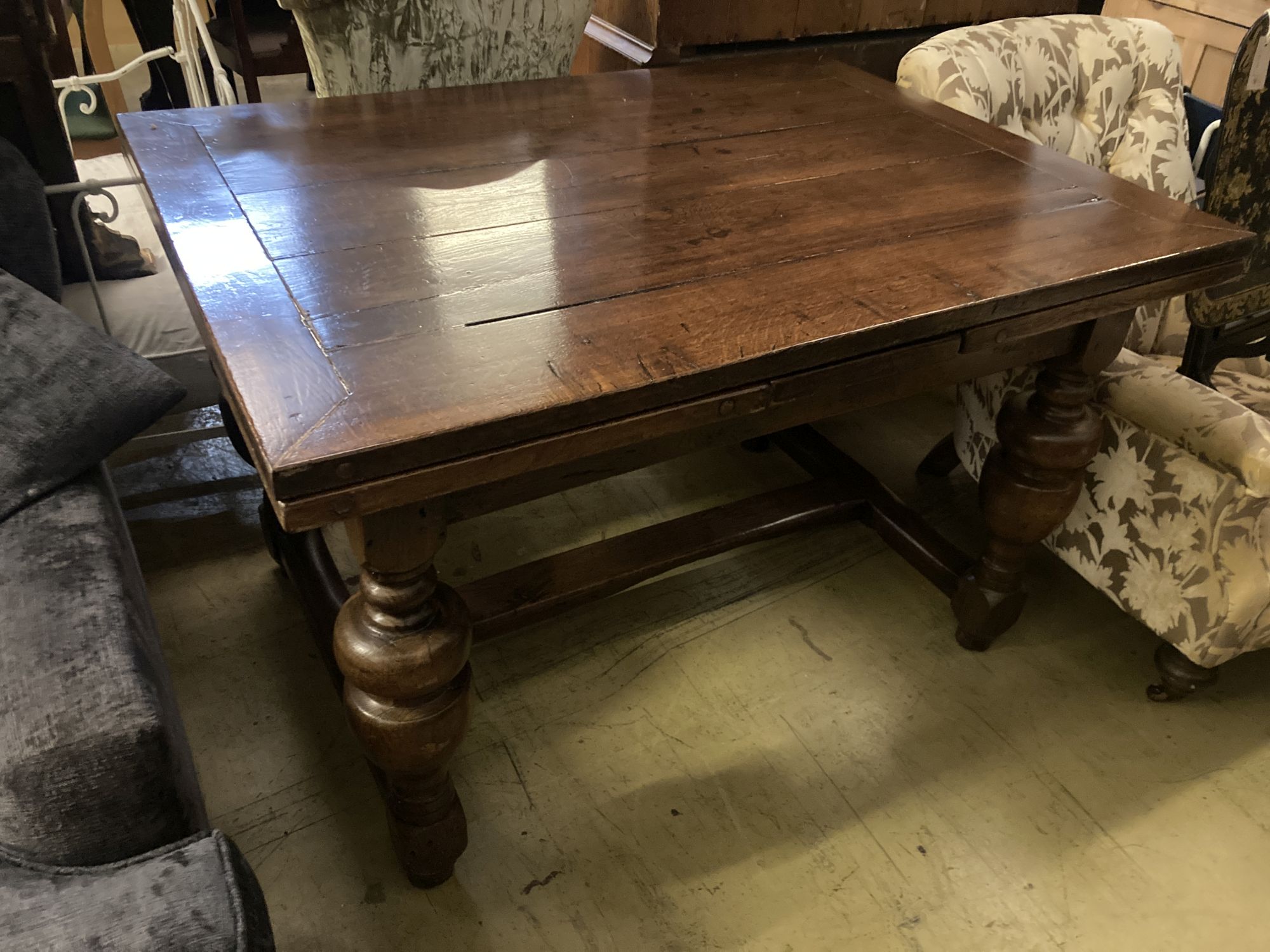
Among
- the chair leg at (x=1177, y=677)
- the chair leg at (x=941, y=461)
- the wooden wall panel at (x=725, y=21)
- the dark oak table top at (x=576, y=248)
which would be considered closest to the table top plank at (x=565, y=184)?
the dark oak table top at (x=576, y=248)

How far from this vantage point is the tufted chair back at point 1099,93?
1.74 metres

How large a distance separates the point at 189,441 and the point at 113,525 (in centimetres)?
103

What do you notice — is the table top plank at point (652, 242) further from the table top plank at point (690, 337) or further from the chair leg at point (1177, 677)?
the chair leg at point (1177, 677)

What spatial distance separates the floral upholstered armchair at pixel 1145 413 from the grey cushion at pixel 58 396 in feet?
4.27

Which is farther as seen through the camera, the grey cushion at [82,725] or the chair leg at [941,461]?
the chair leg at [941,461]

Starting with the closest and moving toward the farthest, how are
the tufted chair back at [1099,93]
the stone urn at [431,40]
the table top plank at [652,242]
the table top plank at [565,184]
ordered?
the table top plank at [652,242] → the table top plank at [565,184] → the stone urn at [431,40] → the tufted chair back at [1099,93]

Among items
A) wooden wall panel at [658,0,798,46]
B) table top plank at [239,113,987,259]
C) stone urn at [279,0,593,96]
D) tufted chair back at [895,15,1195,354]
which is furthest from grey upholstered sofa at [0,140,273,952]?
tufted chair back at [895,15,1195,354]

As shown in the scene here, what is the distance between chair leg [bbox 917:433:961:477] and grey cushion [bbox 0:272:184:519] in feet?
5.04

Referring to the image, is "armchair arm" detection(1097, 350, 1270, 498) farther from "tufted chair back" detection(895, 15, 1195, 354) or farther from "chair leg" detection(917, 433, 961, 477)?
"chair leg" detection(917, 433, 961, 477)

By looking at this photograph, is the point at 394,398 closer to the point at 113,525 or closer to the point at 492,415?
the point at 492,415

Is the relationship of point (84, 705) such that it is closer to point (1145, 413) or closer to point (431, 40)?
point (431, 40)

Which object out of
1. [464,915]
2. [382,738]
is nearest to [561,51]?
[382,738]

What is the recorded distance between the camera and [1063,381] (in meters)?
1.39

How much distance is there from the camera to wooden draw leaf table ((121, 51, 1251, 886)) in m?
0.90
